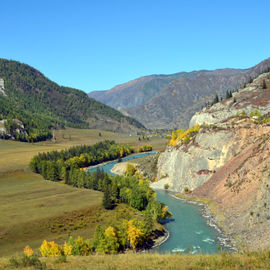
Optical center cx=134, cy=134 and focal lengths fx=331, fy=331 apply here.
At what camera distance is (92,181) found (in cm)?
12662

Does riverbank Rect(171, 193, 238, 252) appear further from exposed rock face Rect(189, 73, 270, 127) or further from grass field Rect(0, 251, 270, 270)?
exposed rock face Rect(189, 73, 270, 127)

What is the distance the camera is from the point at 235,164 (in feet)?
371

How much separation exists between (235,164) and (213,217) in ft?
93.3

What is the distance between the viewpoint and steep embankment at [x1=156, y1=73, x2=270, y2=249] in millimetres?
78562

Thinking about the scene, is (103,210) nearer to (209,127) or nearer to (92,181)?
(92,181)

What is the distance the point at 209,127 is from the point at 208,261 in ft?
365

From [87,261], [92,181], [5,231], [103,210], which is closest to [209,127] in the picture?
[92,181]

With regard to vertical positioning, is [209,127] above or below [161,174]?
above

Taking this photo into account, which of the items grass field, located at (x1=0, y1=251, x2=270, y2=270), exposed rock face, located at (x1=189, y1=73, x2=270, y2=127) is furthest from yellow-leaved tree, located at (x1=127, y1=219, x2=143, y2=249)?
exposed rock face, located at (x1=189, y1=73, x2=270, y2=127)

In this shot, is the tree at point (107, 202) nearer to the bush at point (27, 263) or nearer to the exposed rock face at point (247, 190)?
the exposed rock face at point (247, 190)

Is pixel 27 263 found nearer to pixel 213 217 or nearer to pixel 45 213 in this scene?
pixel 45 213

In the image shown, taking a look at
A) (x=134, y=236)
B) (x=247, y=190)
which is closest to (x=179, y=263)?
(x=134, y=236)

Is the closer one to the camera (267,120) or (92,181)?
(267,120)

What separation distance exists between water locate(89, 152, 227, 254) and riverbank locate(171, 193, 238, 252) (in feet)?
3.62
